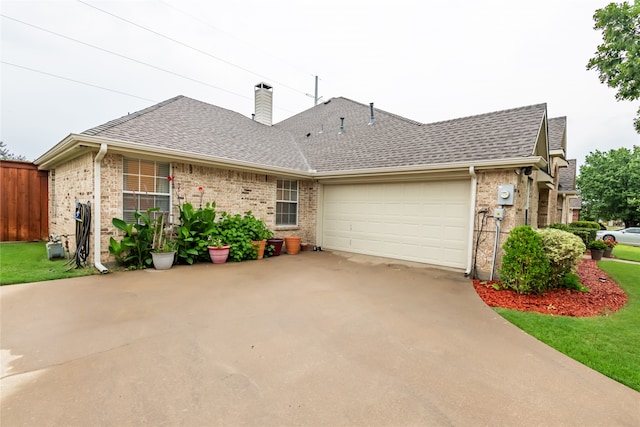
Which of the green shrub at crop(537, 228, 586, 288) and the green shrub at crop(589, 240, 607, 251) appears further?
the green shrub at crop(589, 240, 607, 251)

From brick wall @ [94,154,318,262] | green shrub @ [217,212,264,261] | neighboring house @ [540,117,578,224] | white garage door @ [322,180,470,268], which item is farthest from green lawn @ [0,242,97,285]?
neighboring house @ [540,117,578,224]

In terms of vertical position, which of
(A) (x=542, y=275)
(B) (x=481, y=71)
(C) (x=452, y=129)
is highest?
(B) (x=481, y=71)

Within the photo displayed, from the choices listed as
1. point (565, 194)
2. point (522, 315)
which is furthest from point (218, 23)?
point (565, 194)

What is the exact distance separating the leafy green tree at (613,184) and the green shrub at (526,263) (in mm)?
27985

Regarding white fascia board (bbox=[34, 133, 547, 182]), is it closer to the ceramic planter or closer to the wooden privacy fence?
the wooden privacy fence

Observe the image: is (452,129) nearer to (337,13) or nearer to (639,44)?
(639,44)

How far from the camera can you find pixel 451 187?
742 centimetres

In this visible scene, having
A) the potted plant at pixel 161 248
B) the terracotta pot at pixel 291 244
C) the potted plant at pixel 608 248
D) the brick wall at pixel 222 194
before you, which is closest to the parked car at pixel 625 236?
the potted plant at pixel 608 248

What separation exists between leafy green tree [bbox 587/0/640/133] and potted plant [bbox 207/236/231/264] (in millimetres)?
10750

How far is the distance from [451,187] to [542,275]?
119 inches

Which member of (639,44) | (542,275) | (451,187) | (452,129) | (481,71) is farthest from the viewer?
(481,71)

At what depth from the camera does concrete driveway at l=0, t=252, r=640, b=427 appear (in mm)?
2086

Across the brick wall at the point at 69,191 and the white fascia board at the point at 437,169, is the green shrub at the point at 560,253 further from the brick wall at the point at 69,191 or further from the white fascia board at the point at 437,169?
the brick wall at the point at 69,191

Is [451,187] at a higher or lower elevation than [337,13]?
lower
